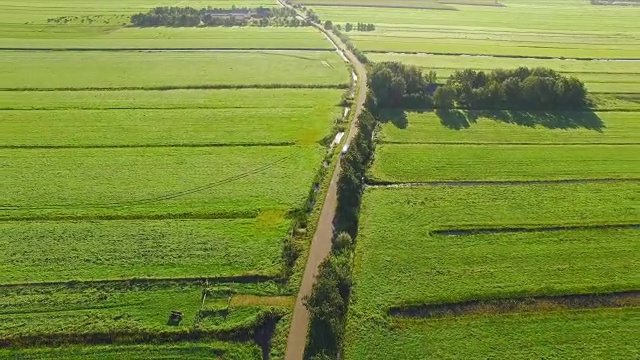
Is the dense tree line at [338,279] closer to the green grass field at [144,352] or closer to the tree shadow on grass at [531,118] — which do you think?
the green grass field at [144,352]

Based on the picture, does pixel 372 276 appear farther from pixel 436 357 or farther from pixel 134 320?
pixel 134 320

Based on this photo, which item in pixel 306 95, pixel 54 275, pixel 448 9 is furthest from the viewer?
pixel 448 9

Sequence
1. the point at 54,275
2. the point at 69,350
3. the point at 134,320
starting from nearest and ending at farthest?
1. the point at 69,350
2. the point at 134,320
3. the point at 54,275

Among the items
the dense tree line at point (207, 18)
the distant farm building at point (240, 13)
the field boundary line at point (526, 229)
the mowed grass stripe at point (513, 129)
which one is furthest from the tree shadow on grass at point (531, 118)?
the distant farm building at point (240, 13)

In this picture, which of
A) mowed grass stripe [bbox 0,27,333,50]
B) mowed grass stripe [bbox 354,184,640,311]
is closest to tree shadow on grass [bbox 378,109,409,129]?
mowed grass stripe [bbox 354,184,640,311]

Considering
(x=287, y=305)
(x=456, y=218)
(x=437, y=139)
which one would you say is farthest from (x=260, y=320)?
(x=437, y=139)
